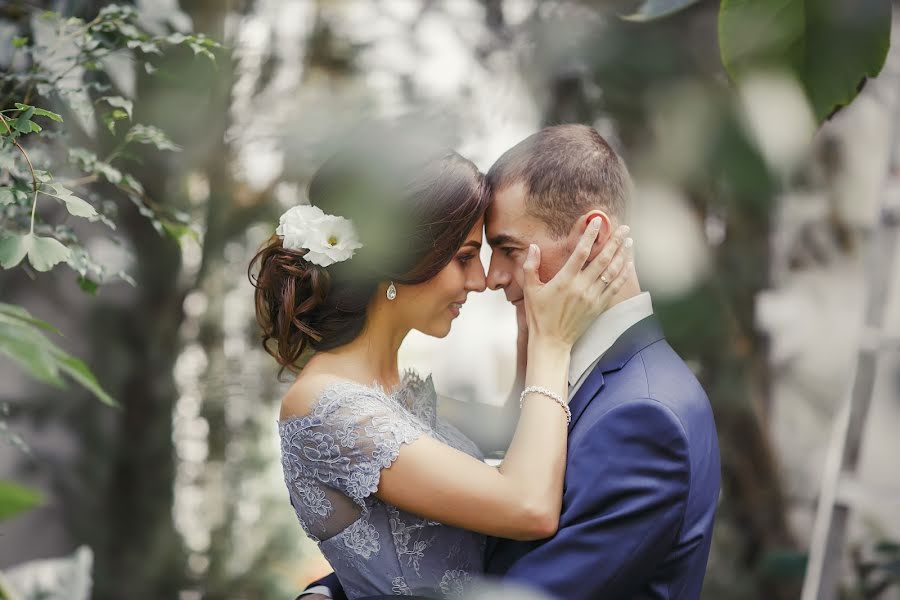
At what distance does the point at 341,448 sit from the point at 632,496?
0.50m

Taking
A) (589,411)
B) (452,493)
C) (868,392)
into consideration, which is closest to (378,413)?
(452,493)

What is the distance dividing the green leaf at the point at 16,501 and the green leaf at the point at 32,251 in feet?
2.05

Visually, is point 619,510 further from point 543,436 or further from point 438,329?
point 438,329

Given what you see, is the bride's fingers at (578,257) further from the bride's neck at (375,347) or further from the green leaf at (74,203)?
the green leaf at (74,203)

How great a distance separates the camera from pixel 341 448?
147 centimetres

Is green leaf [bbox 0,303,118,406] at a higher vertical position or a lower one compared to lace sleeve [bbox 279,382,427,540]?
higher

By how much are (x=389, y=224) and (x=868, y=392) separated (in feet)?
5.60

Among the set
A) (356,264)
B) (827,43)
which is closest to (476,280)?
(356,264)

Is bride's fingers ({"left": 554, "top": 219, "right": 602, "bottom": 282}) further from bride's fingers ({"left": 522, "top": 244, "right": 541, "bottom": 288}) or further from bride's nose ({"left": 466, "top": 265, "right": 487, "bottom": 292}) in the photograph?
bride's nose ({"left": 466, "top": 265, "right": 487, "bottom": 292})

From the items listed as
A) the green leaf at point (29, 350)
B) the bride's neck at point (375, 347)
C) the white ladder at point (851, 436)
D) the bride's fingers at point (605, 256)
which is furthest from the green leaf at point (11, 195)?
the white ladder at point (851, 436)

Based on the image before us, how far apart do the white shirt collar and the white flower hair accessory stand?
1.49 ft

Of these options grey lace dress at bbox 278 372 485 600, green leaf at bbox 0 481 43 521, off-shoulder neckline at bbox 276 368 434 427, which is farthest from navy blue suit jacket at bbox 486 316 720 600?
green leaf at bbox 0 481 43 521

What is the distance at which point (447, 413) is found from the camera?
2.04 meters

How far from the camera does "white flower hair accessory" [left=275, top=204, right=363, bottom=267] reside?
1.54 metres
